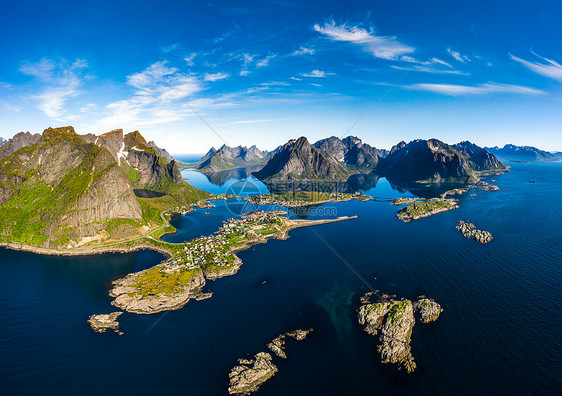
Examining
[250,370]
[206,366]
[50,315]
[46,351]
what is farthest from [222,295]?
[50,315]

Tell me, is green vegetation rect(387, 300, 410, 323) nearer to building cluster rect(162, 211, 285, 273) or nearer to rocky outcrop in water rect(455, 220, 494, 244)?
building cluster rect(162, 211, 285, 273)

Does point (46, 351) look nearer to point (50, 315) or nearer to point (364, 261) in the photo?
point (50, 315)

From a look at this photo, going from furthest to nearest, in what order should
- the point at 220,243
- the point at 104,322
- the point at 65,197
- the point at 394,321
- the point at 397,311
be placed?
the point at 65,197 → the point at 220,243 → the point at 104,322 → the point at 397,311 → the point at 394,321

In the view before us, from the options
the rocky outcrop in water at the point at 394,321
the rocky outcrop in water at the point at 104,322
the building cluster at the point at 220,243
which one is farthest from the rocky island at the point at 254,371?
the building cluster at the point at 220,243

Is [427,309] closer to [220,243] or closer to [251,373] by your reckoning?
[251,373]

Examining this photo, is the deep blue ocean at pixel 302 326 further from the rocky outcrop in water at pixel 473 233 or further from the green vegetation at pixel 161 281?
the green vegetation at pixel 161 281

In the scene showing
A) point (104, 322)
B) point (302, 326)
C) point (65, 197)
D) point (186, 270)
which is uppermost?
point (65, 197)

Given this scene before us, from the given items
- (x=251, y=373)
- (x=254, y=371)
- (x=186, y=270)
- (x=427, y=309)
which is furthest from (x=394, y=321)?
(x=186, y=270)

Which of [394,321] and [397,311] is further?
[397,311]
